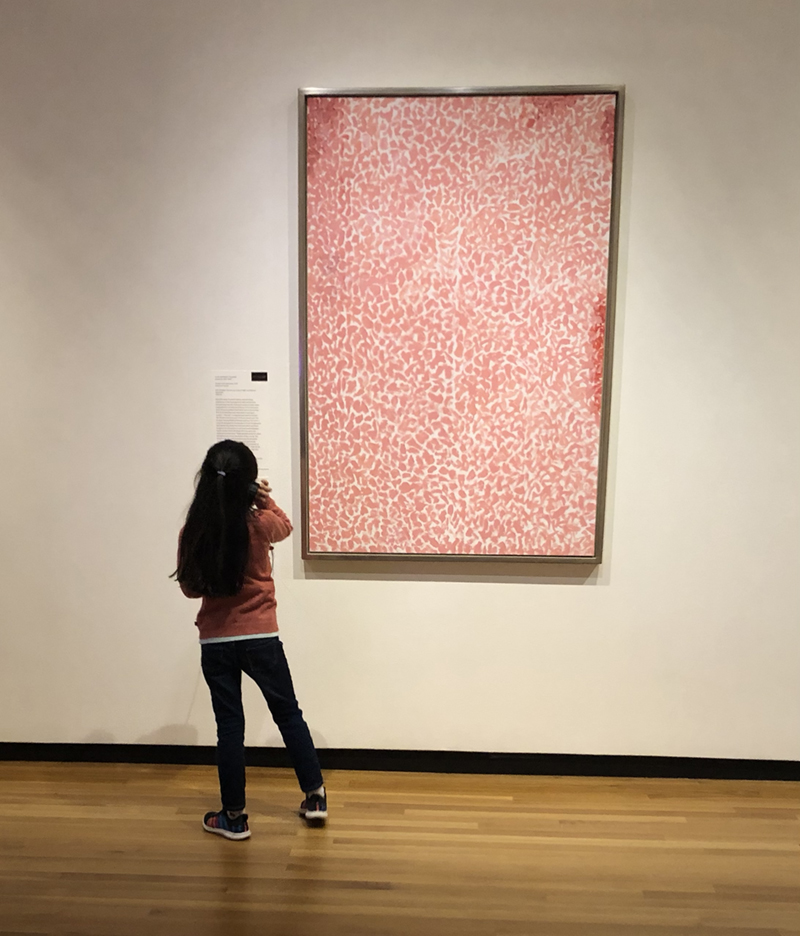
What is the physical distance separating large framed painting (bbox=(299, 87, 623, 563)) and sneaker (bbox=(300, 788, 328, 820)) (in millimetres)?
814

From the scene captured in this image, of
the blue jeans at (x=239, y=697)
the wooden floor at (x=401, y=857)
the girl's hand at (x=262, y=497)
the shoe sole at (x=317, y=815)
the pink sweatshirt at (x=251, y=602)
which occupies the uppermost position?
the girl's hand at (x=262, y=497)

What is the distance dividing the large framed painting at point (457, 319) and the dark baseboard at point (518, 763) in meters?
0.77

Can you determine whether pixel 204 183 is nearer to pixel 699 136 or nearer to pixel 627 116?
pixel 627 116

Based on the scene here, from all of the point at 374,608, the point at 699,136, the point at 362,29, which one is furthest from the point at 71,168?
the point at 699,136

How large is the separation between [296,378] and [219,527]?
66cm

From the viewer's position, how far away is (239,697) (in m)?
2.20

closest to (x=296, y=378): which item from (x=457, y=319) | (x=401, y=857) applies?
(x=457, y=319)

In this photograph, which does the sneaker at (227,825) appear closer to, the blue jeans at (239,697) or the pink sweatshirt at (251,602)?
the blue jeans at (239,697)

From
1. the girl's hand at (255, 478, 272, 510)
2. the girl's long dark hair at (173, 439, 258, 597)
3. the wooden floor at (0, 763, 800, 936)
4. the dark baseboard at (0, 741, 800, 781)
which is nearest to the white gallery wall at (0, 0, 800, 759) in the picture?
the dark baseboard at (0, 741, 800, 781)

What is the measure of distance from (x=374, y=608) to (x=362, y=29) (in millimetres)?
2015

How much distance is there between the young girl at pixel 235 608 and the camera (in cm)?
205

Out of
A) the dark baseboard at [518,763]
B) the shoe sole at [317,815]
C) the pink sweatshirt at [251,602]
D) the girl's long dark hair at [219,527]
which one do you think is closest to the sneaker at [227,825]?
the shoe sole at [317,815]

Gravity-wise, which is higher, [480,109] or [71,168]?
[480,109]

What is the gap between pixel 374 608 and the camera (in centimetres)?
252
